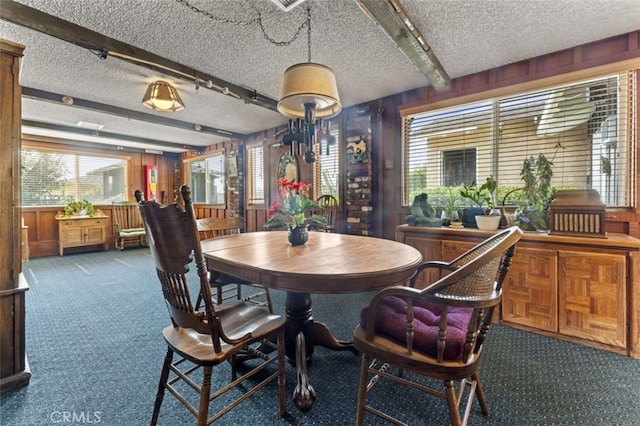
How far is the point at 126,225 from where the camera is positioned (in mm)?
6762

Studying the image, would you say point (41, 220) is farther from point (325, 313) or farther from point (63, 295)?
point (325, 313)

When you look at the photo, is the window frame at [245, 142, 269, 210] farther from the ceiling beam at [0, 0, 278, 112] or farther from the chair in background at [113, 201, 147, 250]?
the chair in background at [113, 201, 147, 250]

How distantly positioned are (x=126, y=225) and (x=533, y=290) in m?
7.81

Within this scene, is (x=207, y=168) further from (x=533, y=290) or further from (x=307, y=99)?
(x=533, y=290)

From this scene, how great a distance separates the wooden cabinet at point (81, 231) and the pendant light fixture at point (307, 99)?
5917 millimetres

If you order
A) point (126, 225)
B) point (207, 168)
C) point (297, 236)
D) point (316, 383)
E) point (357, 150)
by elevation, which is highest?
point (207, 168)

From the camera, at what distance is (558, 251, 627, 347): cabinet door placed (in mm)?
1993

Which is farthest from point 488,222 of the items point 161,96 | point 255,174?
point 255,174

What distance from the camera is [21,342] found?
5.64 feet

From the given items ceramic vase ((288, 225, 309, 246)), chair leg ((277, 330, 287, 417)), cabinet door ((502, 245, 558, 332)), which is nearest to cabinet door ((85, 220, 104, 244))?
ceramic vase ((288, 225, 309, 246))

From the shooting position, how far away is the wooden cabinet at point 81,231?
18.4 ft

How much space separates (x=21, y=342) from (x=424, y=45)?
3534 mm

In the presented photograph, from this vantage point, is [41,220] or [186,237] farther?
[41,220]

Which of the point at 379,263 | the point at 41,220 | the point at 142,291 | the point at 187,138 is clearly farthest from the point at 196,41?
the point at 41,220
